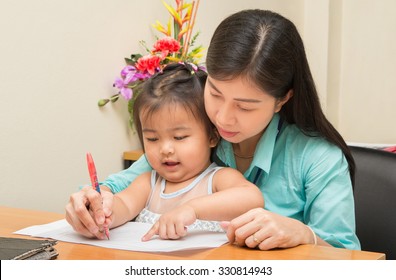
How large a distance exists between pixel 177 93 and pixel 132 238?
0.40 metres

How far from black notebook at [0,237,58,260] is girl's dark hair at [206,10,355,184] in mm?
531

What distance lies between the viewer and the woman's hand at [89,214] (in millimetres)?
1210

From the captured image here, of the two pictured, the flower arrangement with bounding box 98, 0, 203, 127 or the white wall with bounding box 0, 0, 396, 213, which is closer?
the white wall with bounding box 0, 0, 396, 213

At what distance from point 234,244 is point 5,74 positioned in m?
→ 1.21

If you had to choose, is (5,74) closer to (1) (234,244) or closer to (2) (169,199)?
(2) (169,199)

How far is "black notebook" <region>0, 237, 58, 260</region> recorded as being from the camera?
3.39 ft

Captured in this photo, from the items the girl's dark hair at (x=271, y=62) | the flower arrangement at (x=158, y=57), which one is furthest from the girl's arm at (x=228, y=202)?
the flower arrangement at (x=158, y=57)

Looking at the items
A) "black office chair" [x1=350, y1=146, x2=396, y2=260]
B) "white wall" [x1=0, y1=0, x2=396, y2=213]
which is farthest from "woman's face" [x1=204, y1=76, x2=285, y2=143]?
"white wall" [x1=0, y1=0, x2=396, y2=213]

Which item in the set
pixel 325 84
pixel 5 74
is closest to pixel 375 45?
pixel 325 84

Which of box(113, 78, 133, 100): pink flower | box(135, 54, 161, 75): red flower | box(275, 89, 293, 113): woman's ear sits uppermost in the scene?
box(135, 54, 161, 75): red flower

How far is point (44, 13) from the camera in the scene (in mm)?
2223

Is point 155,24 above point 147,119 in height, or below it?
above

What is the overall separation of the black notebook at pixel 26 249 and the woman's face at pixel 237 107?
1.51 ft

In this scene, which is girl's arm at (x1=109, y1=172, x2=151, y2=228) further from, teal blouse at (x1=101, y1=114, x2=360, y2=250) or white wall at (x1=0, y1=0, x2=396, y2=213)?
white wall at (x1=0, y1=0, x2=396, y2=213)
